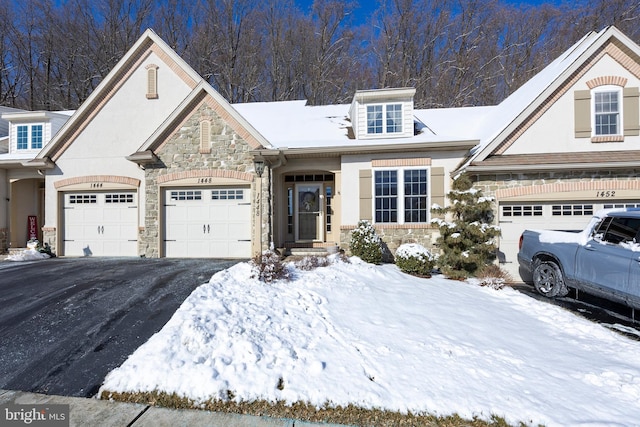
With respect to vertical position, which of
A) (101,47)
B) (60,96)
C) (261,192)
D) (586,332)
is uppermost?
(101,47)

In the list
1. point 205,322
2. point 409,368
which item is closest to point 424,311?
point 409,368

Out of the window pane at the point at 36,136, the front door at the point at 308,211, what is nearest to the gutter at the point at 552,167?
the front door at the point at 308,211

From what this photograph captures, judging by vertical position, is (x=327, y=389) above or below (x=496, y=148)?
below

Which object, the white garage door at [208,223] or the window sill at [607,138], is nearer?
the window sill at [607,138]

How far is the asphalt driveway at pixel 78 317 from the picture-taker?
12.1ft

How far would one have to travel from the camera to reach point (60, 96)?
2292 centimetres

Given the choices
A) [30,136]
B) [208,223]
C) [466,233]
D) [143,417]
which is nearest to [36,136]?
[30,136]

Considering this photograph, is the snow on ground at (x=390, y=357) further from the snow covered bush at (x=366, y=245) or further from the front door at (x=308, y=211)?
the front door at (x=308, y=211)

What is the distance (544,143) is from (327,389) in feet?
33.2

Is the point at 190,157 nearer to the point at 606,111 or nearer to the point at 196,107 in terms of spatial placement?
the point at 196,107

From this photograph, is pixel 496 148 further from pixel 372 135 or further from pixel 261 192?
pixel 261 192

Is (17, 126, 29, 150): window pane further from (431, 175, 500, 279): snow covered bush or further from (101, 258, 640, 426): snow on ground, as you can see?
(431, 175, 500, 279): snow covered bush

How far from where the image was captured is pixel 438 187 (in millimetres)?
9672

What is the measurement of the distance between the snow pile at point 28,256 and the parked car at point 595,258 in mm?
16203
